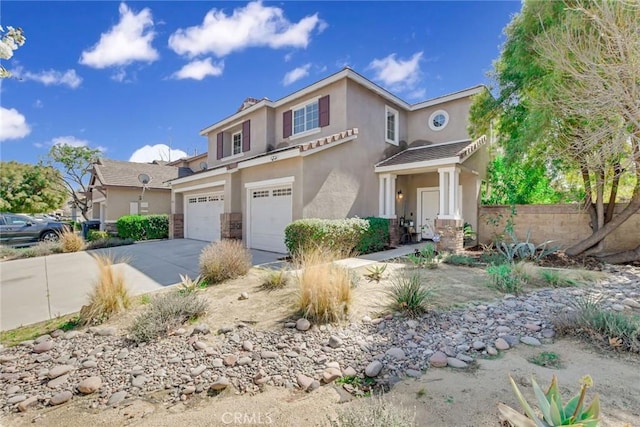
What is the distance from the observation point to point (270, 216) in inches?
465

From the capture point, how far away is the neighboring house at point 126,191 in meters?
19.8

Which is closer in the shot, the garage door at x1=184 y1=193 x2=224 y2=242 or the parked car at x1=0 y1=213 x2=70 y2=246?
the garage door at x1=184 y1=193 x2=224 y2=242

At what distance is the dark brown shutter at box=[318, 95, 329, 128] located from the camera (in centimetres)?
1226

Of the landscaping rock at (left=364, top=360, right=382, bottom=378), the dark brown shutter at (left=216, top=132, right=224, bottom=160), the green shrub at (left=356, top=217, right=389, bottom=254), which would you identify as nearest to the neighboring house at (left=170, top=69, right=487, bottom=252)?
the green shrub at (left=356, top=217, right=389, bottom=254)

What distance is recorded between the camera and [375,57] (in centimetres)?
1218

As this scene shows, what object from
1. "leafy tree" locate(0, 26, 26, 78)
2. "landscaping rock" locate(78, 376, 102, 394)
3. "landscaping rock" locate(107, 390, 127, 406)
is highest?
"leafy tree" locate(0, 26, 26, 78)

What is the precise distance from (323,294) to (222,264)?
11.6 feet

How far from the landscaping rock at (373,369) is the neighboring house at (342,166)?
286 inches

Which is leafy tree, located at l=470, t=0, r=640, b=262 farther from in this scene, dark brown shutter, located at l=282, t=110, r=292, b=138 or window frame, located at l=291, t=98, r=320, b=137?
dark brown shutter, located at l=282, t=110, r=292, b=138

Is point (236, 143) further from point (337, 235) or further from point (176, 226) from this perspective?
point (337, 235)

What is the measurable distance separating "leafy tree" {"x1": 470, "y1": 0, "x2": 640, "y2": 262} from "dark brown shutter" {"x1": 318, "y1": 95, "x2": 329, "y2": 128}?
6315 mm

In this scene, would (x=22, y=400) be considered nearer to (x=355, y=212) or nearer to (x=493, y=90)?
(x=355, y=212)

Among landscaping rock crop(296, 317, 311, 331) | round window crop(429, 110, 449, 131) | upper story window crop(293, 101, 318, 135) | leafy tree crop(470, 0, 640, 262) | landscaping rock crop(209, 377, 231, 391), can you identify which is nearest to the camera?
landscaping rock crop(209, 377, 231, 391)

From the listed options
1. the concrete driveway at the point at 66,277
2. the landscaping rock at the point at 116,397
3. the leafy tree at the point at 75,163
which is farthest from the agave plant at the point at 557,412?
the leafy tree at the point at 75,163
